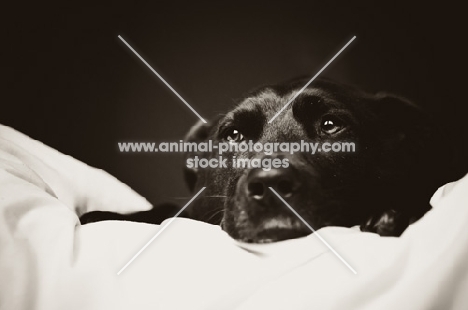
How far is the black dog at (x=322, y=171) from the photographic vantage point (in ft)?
3.79

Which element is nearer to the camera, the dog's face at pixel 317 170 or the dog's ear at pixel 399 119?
the dog's face at pixel 317 170

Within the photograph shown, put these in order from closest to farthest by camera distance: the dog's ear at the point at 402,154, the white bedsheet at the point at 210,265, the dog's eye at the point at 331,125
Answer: the white bedsheet at the point at 210,265 < the dog's ear at the point at 402,154 < the dog's eye at the point at 331,125

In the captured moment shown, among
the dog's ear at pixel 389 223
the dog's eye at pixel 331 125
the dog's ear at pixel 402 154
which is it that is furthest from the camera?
the dog's eye at pixel 331 125

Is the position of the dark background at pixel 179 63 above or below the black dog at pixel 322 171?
above

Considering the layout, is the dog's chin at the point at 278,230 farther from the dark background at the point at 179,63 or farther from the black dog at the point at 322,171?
the dark background at the point at 179,63

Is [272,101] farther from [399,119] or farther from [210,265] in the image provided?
[210,265]

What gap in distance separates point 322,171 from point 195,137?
1.50 ft

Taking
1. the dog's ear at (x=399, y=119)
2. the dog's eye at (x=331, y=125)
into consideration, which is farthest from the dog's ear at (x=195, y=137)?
the dog's ear at (x=399, y=119)

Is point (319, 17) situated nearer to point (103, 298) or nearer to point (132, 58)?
point (132, 58)

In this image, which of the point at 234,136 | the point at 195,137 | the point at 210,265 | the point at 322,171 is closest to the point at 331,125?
the point at 322,171

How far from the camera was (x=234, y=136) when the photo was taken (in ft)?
5.15

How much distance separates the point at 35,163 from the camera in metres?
1.39

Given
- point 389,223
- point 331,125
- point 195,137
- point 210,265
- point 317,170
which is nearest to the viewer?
point 210,265

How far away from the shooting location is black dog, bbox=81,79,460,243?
1.16 m
